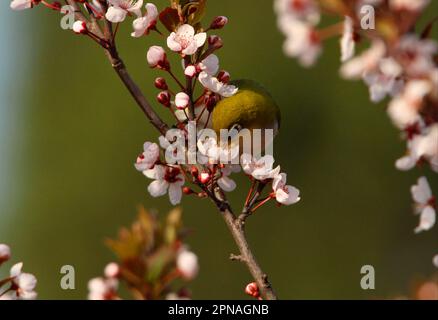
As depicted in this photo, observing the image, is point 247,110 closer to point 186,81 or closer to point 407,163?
point 186,81

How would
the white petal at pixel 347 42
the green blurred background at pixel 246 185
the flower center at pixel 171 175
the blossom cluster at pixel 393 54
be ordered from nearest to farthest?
the blossom cluster at pixel 393 54 < the white petal at pixel 347 42 < the flower center at pixel 171 175 < the green blurred background at pixel 246 185

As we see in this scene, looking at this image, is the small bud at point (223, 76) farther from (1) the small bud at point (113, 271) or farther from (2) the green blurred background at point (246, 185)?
(2) the green blurred background at point (246, 185)

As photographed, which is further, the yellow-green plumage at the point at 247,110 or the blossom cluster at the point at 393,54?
the yellow-green plumage at the point at 247,110

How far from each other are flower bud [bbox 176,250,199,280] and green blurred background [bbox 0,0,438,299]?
941 centimetres

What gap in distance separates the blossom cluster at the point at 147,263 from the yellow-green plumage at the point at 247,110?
0.39 metres

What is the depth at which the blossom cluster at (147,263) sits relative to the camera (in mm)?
1287

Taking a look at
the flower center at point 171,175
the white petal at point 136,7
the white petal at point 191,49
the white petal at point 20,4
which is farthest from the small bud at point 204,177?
the white petal at point 20,4

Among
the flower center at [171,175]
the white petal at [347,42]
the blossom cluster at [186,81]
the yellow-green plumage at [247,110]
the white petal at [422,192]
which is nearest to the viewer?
the white petal at [347,42]

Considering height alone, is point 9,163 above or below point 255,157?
above
